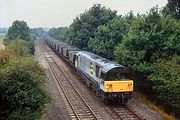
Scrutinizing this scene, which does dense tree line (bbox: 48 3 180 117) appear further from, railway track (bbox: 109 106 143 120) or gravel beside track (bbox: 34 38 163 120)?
railway track (bbox: 109 106 143 120)

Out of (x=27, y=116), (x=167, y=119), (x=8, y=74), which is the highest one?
(x=8, y=74)

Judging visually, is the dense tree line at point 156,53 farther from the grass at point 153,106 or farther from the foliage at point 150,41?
the grass at point 153,106

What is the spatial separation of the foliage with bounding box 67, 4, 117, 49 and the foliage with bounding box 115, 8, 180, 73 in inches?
856

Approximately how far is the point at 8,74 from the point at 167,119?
10.5m

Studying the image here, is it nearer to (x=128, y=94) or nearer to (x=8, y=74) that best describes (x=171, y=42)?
(x=128, y=94)

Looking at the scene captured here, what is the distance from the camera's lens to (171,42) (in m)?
26.6

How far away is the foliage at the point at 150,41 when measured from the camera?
2678cm

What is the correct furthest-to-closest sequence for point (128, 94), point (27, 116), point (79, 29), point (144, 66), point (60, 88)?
point (79, 29) → point (60, 88) → point (144, 66) → point (128, 94) → point (27, 116)

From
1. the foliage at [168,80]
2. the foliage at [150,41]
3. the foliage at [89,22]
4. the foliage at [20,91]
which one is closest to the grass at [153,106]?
the foliage at [168,80]

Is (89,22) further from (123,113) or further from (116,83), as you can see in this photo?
(123,113)

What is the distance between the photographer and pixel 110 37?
40719 millimetres

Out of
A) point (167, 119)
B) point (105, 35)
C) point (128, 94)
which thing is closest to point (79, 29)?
point (105, 35)

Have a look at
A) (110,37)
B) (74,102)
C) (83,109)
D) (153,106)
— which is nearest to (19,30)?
(110,37)

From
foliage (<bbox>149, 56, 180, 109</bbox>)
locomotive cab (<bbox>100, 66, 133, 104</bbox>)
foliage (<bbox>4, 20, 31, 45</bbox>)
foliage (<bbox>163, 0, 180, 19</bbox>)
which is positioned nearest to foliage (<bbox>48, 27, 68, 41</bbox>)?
foliage (<bbox>4, 20, 31, 45</bbox>)
